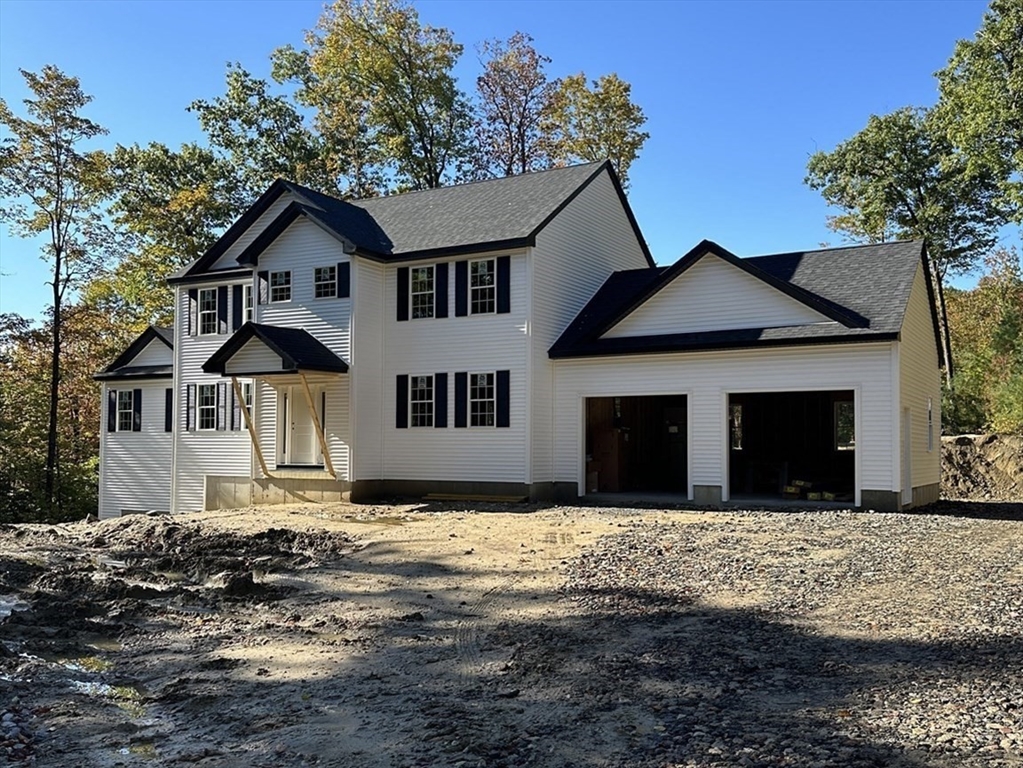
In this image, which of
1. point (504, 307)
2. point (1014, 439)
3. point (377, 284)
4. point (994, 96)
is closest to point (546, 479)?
point (504, 307)

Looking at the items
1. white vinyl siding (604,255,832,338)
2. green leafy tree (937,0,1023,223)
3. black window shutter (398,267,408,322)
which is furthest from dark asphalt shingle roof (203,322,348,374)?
green leafy tree (937,0,1023,223)

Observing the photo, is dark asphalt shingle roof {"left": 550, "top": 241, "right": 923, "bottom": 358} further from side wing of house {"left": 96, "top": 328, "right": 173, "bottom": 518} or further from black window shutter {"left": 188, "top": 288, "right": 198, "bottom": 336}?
side wing of house {"left": 96, "top": 328, "right": 173, "bottom": 518}

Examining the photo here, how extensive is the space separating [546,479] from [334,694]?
1326 cm

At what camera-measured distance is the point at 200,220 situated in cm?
3416

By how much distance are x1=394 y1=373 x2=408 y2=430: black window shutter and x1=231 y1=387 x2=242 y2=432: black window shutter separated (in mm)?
4543

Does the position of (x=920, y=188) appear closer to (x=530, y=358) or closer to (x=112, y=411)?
(x=530, y=358)

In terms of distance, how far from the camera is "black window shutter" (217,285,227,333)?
898 inches

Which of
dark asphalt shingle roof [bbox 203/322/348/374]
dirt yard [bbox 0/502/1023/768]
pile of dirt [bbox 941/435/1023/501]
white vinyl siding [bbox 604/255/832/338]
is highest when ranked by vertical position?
white vinyl siding [bbox 604/255/832/338]

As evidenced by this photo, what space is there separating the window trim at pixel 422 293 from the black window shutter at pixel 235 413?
5.37 meters

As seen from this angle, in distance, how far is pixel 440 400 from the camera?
64.6 feet

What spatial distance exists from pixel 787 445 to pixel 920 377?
4033 millimetres

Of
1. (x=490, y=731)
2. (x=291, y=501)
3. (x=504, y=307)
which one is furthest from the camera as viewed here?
(x=291, y=501)

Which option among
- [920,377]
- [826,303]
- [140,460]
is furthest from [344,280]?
[920,377]

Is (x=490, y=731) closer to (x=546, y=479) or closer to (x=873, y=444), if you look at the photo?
(x=873, y=444)
